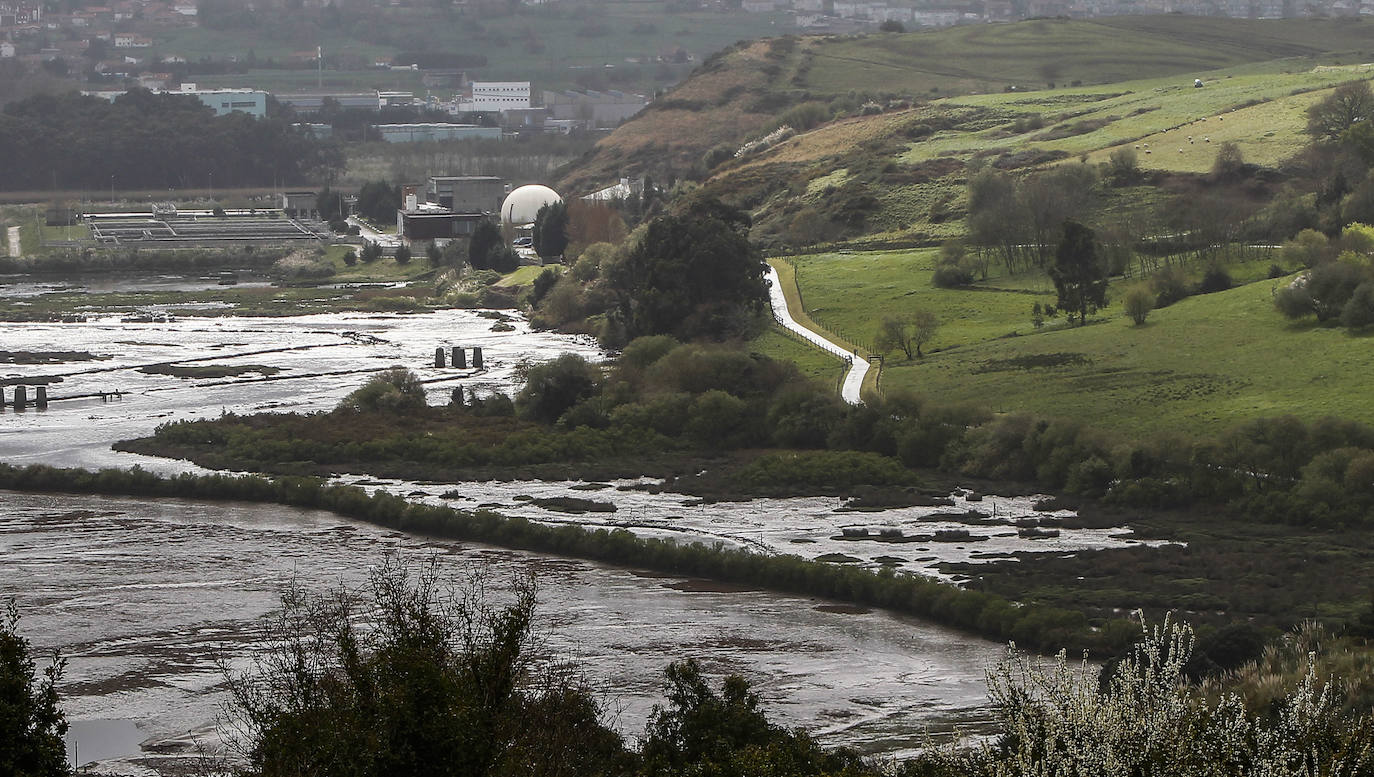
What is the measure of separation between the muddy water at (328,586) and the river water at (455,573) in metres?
0.06

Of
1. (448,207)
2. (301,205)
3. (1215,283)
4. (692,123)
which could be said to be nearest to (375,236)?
(448,207)

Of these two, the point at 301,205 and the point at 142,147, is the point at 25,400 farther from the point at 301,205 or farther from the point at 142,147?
the point at 142,147

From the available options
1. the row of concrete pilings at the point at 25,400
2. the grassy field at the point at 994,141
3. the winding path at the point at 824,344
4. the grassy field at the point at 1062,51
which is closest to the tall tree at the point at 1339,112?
the grassy field at the point at 994,141

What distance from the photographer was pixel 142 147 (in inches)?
6161

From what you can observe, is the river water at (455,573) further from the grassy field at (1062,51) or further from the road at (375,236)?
the grassy field at (1062,51)

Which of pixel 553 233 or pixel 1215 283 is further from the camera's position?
pixel 553 233

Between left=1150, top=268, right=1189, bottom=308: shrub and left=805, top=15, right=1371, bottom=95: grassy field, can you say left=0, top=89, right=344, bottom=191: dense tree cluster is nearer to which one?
left=805, top=15, right=1371, bottom=95: grassy field

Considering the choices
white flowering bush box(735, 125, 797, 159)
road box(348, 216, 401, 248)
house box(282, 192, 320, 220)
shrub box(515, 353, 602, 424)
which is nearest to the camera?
shrub box(515, 353, 602, 424)

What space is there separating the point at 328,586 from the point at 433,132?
157995 mm

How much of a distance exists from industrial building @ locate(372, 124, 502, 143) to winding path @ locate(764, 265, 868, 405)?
113m

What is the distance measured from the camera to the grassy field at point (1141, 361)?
165 feet

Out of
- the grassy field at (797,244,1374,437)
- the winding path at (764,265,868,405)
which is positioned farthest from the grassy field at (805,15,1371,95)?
the grassy field at (797,244,1374,437)

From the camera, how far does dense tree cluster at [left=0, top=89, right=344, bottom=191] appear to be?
154875mm

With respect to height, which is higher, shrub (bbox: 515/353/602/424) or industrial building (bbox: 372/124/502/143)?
industrial building (bbox: 372/124/502/143)
